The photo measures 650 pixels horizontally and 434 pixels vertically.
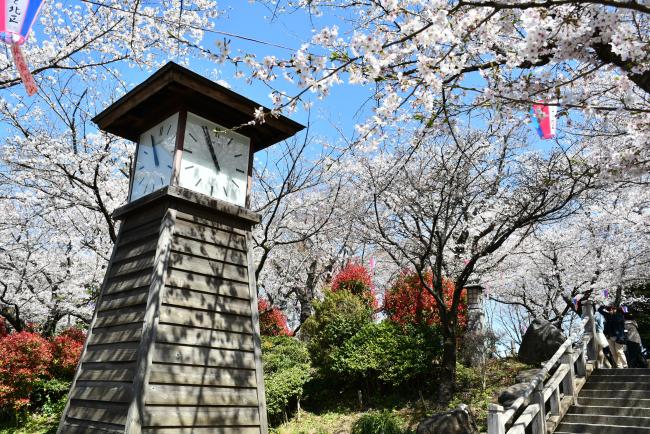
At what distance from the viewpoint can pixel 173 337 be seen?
4.77m

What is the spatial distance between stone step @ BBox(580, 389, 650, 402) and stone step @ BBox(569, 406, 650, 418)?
2.31ft

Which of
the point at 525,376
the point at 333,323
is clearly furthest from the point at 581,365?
the point at 333,323

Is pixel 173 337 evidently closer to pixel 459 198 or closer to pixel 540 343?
pixel 459 198

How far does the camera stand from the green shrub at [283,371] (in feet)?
35.2

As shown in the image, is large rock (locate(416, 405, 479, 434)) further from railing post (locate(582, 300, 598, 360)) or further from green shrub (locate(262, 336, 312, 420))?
railing post (locate(582, 300, 598, 360))

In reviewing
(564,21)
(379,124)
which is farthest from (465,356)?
(564,21)

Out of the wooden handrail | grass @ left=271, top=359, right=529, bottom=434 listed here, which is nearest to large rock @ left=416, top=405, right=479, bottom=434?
the wooden handrail

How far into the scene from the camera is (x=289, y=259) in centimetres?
2167

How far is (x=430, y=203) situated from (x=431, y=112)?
705 centimetres

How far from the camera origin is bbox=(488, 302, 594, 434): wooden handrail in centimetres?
620

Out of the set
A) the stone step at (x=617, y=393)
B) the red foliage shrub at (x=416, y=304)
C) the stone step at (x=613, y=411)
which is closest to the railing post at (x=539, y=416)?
the stone step at (x=613, y=411)

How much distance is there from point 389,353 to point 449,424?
368 cm

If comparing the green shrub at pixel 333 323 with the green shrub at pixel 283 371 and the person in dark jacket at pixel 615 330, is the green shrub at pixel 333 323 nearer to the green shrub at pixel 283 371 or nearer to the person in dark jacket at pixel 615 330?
the green shrub at pixel 283 371

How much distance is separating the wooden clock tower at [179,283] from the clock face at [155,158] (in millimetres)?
17
